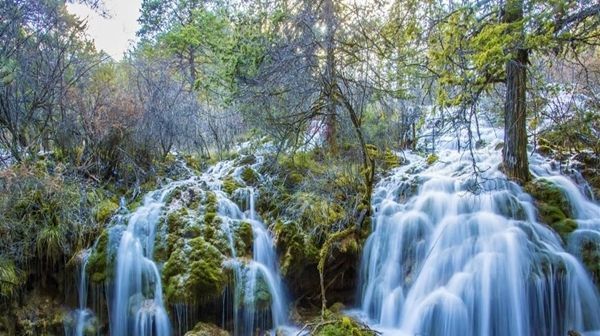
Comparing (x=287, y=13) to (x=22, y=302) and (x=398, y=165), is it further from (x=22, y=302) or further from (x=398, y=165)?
(x=22, y=302)

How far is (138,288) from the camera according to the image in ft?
18.8

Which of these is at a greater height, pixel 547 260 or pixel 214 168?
pixel 214 168

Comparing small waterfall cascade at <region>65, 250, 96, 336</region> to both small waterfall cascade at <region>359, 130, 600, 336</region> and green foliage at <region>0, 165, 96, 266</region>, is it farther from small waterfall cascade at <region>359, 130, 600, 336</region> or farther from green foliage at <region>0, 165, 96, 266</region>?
small waterfall cascade at <region>359, 130, 600, 336</region>

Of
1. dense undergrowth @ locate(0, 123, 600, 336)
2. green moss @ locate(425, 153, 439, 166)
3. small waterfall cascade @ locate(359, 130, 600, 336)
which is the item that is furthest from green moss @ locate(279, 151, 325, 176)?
green moss @ locate(425, 153, 439, 166)

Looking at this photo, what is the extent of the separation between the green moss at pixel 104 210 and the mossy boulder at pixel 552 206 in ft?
21.2

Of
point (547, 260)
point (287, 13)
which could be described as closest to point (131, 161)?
point (287, 13)

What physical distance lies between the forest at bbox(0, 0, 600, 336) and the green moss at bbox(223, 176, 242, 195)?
1.5 inches

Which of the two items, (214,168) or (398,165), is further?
(214,168)

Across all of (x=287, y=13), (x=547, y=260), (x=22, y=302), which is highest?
(x=287, y=13)

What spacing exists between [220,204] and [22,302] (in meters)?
2.98

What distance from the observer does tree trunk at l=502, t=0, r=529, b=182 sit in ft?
19.1

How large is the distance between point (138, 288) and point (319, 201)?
293 cm

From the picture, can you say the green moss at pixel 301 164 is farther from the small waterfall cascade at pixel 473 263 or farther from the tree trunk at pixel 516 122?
the tree trunk at pixel 516 122

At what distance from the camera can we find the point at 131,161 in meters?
8.16
